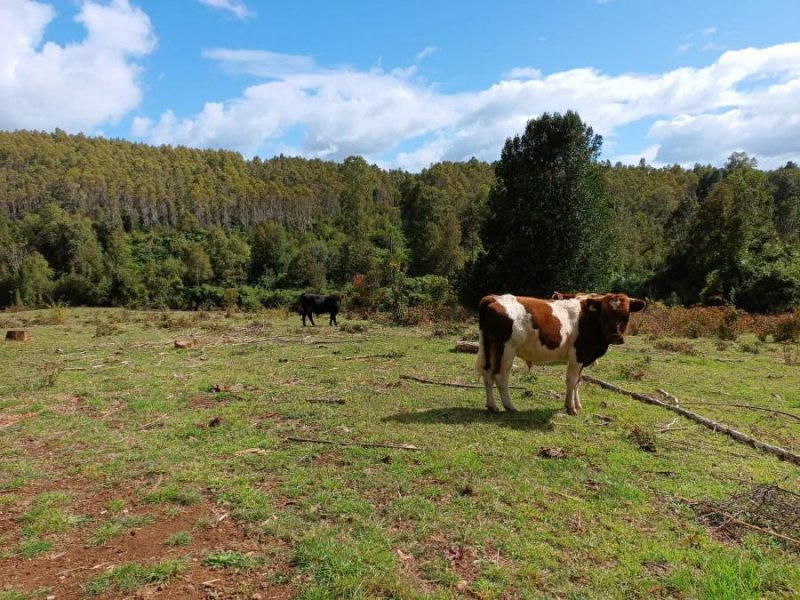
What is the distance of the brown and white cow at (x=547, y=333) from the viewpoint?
8.85 m

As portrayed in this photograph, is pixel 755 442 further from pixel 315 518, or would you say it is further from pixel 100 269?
pixel 100 269

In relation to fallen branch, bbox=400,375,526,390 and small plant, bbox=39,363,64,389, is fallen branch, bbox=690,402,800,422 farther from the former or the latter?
small plant, bbox=39,363,64,389

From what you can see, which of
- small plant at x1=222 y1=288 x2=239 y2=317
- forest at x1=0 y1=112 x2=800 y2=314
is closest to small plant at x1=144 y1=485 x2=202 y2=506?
forest at x1=0 y1=112 x2=800 y2=314

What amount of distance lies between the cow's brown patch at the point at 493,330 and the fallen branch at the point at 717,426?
3527 mm

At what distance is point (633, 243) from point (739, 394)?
71729 millimetres

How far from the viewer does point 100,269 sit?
250ft

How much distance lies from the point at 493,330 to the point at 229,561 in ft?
18.8

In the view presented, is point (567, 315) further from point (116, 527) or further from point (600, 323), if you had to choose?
point (116, 527)

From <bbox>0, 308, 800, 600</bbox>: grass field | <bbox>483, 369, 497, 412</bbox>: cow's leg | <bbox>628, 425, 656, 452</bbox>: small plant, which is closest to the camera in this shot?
<bbox>0, 308, 800, 600</bbox>: grass field

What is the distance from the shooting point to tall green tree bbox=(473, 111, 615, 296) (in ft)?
91.4

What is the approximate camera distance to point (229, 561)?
4508 mm

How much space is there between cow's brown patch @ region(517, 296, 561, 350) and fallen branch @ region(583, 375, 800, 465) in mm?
2692

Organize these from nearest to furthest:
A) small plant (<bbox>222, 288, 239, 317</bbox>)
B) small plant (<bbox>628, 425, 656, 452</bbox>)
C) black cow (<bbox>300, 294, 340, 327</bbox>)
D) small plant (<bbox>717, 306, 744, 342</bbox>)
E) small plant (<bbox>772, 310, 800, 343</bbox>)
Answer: small plant (<bbox>628, 425, 656, 452</bbox>) → small plant (<bbox>772, 310, 800, 343</bbox>) → small plant (<bbox>717, 306, 744, 342</bbox>) → black cow (<bbox>300, 294, 340, 327</bbox>) → small plant (<bbox>222, 288, 239, 317</bbox>)

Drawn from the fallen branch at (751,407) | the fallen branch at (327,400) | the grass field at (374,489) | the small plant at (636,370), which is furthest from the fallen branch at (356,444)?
the small plant at (636,370)
